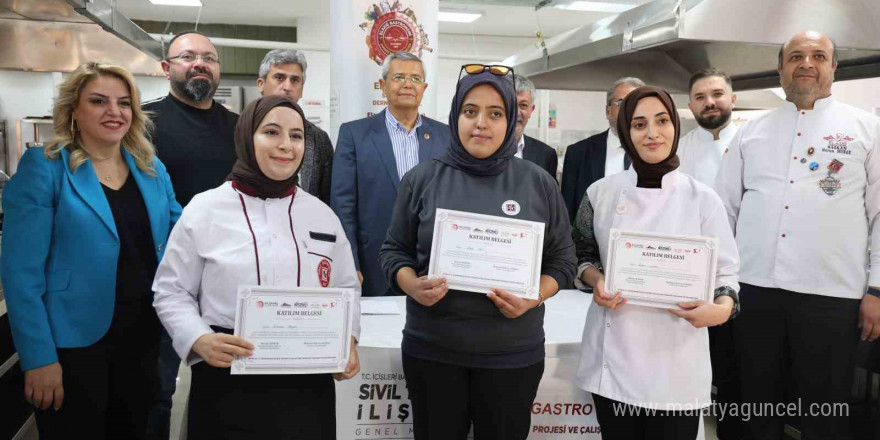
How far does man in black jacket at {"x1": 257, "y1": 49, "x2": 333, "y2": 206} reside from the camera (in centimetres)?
276

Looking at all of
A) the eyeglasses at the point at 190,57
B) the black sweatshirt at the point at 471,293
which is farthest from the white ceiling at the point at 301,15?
the black sweatshirt at the point at 471,293

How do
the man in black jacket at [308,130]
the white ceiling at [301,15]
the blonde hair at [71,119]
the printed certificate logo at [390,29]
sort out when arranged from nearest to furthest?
the blonde hair at [71,119]
the man in black jacket at [308,130]
the printed certificate logo at [390,29]
the white ceiling at [301,15]

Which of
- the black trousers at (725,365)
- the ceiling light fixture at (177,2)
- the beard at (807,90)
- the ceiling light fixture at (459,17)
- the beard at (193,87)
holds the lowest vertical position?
the black trousers at (725,365)

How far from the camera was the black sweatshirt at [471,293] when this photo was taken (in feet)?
5.23

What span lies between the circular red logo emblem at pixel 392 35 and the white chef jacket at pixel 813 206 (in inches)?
66.7

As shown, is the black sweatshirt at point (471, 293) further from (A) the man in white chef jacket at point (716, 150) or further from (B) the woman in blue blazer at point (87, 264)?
(A) the man in white chef jacket at point (716, 150)

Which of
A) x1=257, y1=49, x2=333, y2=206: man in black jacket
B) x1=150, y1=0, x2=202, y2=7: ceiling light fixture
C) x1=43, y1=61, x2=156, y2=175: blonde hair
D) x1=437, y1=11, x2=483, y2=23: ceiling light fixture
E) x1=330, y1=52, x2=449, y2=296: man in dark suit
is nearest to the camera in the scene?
x1=43, y1=61, x2=156, y2=175: blonde hair

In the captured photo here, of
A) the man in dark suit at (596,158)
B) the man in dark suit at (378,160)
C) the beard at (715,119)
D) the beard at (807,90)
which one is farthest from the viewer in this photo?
the beard at (715,119)

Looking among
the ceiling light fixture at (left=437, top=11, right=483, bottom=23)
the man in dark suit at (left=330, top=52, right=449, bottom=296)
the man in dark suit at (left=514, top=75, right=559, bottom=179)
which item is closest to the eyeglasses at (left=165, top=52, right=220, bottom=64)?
the man in dark suit at (left=330, top=52, right=449, bottom=296)

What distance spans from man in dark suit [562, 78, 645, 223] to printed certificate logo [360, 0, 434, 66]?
0.98 meters

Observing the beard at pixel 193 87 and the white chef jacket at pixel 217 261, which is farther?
the beard at pixel 193 87

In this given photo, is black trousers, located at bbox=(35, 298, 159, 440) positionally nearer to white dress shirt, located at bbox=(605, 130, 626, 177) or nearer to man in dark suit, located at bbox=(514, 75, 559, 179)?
man in dark suit, located at bbox=(514, 75, 559, 179)

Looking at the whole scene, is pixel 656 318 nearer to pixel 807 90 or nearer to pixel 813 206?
pixel 813 206

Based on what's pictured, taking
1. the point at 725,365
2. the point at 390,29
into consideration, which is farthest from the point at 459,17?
the point at 725,365
